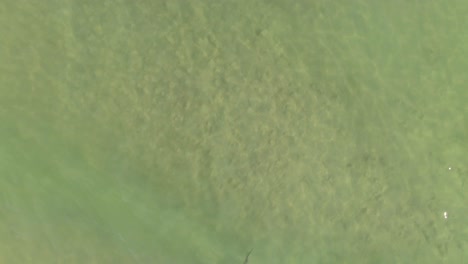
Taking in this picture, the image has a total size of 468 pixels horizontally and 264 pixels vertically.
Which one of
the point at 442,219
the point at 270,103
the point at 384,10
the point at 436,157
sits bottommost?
the point at 442,219

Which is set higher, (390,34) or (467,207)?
(390,34)

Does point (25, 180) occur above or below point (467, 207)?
above

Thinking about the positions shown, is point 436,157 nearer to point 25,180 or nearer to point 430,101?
point 430,101

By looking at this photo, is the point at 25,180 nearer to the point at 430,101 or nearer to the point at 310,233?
the point at 310,233

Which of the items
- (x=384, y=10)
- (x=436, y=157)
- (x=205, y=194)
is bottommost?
(x=436, y=157)

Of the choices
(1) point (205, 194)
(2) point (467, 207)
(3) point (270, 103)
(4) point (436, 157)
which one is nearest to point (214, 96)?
(3) point (270, 103)

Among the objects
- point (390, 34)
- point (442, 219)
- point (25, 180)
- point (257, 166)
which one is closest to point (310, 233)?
point (257, 166)
